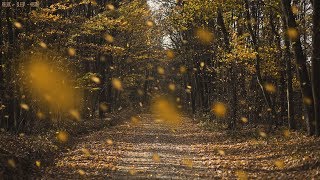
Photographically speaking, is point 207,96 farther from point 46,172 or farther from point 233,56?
point 46,172

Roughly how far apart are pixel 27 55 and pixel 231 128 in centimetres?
1296

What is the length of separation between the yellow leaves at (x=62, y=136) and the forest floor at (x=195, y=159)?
66cm

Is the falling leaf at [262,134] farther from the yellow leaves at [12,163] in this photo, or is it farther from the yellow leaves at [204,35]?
the yellow leaves at [12,163]

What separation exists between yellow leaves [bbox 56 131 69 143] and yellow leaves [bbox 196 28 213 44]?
14077mm

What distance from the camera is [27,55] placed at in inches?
642

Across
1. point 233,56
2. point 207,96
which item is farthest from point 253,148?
point 207,96

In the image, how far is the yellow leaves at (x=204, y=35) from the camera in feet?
99.0

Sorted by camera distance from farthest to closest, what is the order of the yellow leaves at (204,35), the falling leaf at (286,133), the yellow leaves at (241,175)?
the yellow leaves at (204,35) → the falling leaf at (286,133) → the yellow leaves at (241,175)

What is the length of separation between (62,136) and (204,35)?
15.9m

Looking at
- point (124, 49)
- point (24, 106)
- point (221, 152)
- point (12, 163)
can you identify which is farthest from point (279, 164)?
point (124, 49)

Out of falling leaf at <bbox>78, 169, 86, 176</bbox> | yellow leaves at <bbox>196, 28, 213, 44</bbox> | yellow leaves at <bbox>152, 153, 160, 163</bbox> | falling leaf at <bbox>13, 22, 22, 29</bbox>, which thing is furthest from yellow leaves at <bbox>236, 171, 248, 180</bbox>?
yellow leaves at <bbox>196, 28, 213, 44</bbox>

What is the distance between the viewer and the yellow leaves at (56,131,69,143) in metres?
18.0

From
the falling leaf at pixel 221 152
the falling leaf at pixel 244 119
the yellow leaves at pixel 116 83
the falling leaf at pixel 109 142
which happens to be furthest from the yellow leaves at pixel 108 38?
the falling leaf at pixel 221 152

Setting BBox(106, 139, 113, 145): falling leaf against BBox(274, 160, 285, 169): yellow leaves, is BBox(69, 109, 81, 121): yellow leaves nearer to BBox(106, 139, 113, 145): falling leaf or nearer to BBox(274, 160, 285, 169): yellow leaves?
BBox(106, 139, 113, 145): falling leaf
